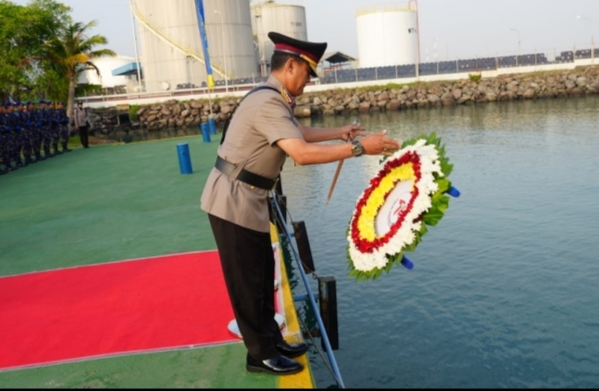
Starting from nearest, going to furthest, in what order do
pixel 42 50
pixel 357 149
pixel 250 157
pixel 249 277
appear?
pixel 357 149, pixel 250 157, pixel 249 277, pixel 42 50

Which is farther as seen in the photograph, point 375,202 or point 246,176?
point 375,202

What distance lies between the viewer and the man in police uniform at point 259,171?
351 centimetres

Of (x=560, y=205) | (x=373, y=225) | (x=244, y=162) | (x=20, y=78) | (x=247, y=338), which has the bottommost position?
(x=560, y=205)

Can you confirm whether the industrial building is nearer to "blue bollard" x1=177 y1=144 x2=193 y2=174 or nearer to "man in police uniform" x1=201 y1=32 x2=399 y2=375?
"blue bollard" x1=177 y1=144 x2=193 y2=174

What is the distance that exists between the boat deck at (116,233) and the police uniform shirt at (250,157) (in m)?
1.13

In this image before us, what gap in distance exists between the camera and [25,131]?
689 inches

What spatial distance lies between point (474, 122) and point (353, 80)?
21806 millimetres

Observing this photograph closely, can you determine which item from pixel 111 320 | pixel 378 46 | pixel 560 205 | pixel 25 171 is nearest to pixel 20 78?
pixel 25 171

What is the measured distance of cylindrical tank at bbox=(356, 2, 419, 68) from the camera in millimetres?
62094

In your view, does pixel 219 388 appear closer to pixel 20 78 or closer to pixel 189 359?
pixel 189 359

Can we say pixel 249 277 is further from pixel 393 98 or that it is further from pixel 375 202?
pixel 393 98

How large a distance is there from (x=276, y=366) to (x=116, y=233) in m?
5.20

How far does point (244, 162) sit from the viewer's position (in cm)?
368

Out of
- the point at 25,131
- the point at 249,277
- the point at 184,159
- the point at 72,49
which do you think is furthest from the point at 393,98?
the point at 249,277
